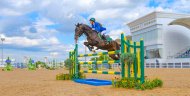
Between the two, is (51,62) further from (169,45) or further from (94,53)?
(94,53)

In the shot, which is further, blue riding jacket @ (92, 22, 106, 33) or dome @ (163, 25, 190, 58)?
dome @ (163, 25, 190, 58)

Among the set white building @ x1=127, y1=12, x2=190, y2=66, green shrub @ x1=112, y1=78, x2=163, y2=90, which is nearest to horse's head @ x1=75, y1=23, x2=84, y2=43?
green shrub @ x1=112, y1=78, x2=163, y2=90

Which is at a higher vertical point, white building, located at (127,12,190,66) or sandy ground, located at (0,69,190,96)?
white building, located at (127,12,190,66)

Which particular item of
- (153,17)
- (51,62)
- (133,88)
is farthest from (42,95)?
(153,17)

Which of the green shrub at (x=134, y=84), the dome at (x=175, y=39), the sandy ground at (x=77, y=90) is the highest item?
the dome at (x=175, y=39)

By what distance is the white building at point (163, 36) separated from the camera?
51469mm

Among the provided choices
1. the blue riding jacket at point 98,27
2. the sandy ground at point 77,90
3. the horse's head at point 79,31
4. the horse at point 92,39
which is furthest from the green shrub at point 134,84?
the horse's head at point 79,31

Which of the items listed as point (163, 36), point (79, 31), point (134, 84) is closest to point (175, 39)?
point (163, 36)

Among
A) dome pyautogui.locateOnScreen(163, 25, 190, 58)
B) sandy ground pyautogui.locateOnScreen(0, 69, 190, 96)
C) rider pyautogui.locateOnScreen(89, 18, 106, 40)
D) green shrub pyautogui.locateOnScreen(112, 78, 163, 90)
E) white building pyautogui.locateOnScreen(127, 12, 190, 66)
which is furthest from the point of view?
dome pyautogui.locateOnScreen(163, 25, 190, 58)

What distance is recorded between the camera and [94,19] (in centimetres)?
1267

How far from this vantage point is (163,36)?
2058 inches

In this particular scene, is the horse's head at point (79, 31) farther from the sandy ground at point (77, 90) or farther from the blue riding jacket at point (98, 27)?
the sandy ground at point (77, 90)

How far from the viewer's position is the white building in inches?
2026

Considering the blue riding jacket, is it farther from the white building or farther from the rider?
the white building
